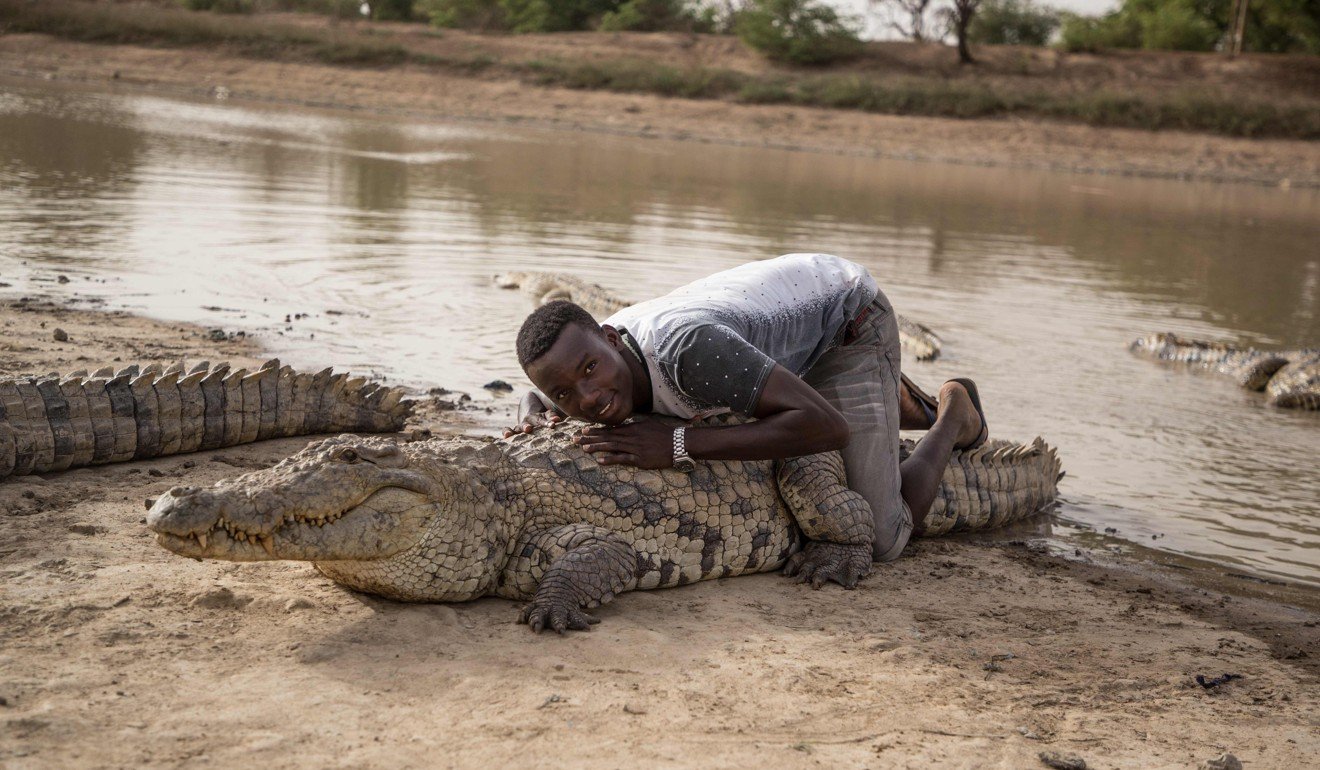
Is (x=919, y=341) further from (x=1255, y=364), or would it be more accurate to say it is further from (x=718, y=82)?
(x=718, y=82)

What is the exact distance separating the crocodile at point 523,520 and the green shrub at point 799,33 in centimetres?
3550

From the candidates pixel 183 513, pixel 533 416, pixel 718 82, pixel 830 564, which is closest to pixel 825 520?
pixel 830 564

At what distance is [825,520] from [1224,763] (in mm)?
1419

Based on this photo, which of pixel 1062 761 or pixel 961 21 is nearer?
pixel 1062 761

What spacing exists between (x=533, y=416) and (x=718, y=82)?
2946cm

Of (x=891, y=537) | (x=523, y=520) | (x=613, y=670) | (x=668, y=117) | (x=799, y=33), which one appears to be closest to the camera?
(x=613, y=670)

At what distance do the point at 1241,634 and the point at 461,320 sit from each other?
17.0 ft

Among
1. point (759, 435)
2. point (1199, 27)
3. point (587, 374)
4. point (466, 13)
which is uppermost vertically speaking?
point (1199, 27)

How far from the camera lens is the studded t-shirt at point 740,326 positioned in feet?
10.3

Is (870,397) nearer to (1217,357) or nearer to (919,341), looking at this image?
(919,341)

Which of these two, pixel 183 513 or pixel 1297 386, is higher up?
pixel 183 513

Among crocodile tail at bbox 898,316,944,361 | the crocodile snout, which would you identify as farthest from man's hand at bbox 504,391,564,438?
crocodile tail at bbox 898,316,944,361

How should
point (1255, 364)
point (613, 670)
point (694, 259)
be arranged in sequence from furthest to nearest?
point (694, 259) → point (1255, 364) → point (613, 670)

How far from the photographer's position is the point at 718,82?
3188cm
